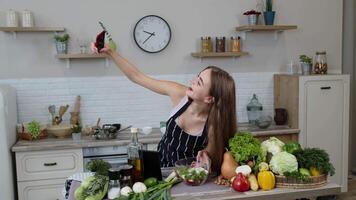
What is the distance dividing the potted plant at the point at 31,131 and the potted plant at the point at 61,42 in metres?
0.77

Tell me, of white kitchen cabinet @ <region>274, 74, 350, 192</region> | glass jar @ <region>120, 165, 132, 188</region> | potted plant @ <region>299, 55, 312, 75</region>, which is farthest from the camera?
potted plant @ <region>299, 55, 312, 75</region>

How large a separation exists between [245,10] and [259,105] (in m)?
1.10

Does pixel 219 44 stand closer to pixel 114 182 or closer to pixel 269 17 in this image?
pixel 269 17

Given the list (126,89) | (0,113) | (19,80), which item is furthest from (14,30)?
(126,89)

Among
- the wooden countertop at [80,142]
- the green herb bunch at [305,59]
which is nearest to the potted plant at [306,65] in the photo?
the green herb bunch at [305,59]

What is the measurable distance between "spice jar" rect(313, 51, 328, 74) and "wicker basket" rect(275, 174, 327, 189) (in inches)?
116

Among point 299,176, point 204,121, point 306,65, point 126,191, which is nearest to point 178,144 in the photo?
point 204,121

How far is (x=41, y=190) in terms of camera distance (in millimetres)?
3883

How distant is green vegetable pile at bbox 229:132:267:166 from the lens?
1.97 meters

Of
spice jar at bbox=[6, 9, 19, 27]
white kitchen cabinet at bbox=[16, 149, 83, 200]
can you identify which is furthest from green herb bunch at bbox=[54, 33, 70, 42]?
white kitchen cabinet at bbox=[16, 149, 83, 200]

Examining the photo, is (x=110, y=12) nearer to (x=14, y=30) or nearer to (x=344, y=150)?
(x=14, y=30)

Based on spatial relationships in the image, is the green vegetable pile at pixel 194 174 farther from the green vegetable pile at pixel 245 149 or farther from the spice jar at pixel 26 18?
the spice jar at pixel 26 18

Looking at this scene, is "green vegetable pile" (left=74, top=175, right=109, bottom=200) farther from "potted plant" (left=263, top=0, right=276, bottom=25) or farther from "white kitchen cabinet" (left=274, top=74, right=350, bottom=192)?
"potted plant" (left=263, top=0, right=276, bottom=25)

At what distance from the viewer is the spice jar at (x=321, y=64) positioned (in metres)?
4.63
